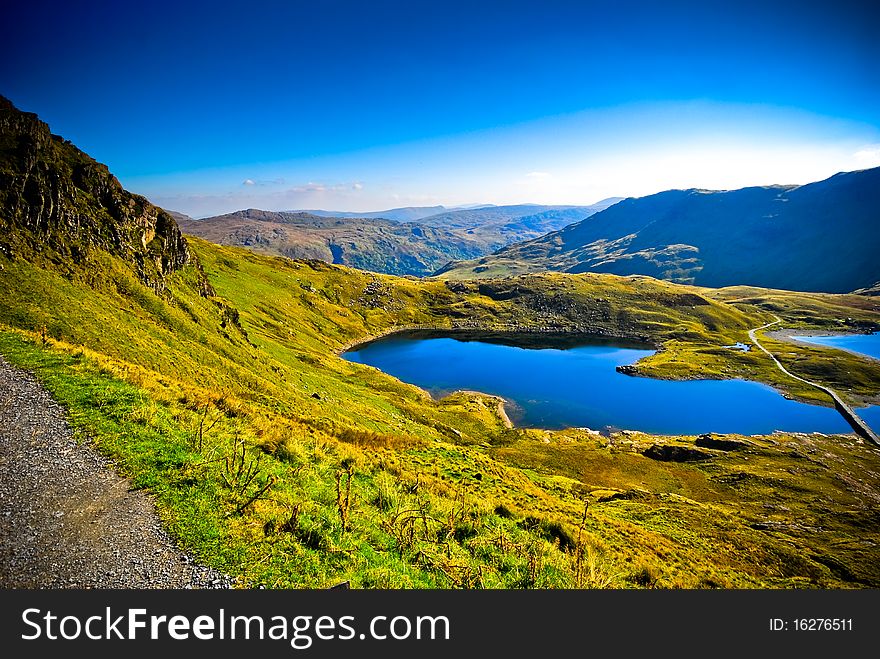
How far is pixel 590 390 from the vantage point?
112438mm

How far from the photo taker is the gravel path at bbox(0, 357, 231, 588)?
834 cm

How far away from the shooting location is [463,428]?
72.9 m

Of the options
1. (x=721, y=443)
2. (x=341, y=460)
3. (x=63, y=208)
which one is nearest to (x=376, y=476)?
(x=341, y=460)

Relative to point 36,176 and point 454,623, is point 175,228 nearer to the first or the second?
point 36,176

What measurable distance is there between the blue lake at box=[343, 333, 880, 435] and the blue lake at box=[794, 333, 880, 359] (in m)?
A: 81.4

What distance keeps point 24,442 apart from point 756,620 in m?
21.7

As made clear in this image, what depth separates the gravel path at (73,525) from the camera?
834 centimetres

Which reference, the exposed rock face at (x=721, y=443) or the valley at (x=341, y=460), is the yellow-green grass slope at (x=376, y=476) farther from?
the exposed rock face at (x=721, y=443)

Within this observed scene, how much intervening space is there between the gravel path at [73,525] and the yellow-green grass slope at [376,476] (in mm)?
556

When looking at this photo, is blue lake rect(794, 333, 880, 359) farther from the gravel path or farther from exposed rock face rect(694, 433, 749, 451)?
the gravel path

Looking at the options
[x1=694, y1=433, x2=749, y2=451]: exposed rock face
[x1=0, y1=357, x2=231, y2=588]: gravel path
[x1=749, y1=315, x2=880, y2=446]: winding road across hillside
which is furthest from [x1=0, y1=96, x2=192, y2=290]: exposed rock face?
[x1=749, y1=315, x2=880, y2=446]: winding road across hillside

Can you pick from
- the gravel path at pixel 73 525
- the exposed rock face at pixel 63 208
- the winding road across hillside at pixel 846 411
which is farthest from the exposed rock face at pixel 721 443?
the exposed rock face at pixel 63 208

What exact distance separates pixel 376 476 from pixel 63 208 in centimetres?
5087

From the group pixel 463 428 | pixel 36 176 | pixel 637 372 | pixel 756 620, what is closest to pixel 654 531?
pixel 756 620
